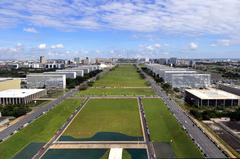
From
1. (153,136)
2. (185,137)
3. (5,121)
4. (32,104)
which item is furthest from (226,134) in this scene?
(32,104)

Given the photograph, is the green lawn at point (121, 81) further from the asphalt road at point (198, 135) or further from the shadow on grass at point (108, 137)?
the shadow on grass at point (108, 137)

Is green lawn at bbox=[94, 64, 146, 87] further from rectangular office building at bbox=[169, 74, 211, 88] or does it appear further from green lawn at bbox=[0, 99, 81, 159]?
green lawn at bbox=[0, 99, 81, 159]

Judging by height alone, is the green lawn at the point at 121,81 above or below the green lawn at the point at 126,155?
above

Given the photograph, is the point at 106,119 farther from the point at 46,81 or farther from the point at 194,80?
the point at 46,81

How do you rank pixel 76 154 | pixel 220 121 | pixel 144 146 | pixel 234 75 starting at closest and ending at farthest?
1. pixel 76 154
2. pixel 144 146
3. pixel 220 121
4. pixel 234 75

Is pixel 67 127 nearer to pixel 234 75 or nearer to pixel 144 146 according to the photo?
pixel 144 146

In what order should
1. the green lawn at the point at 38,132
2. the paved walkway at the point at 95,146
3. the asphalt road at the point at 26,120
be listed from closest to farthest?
1. the green lawn at the point at 38,132
2. the paved walkway at the point at 95,146
3. the asphalt road at the point at 26,120

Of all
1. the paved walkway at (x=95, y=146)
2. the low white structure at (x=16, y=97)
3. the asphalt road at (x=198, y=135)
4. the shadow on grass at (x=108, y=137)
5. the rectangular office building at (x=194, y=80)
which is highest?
the rectangular office building at (x=194, y=80)

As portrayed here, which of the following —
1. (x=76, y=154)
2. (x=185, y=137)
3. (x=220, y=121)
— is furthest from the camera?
(x=220, y=121)

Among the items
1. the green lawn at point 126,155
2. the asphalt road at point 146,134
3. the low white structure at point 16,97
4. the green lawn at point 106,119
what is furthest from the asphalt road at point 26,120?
the asphalt road at point 146,134
